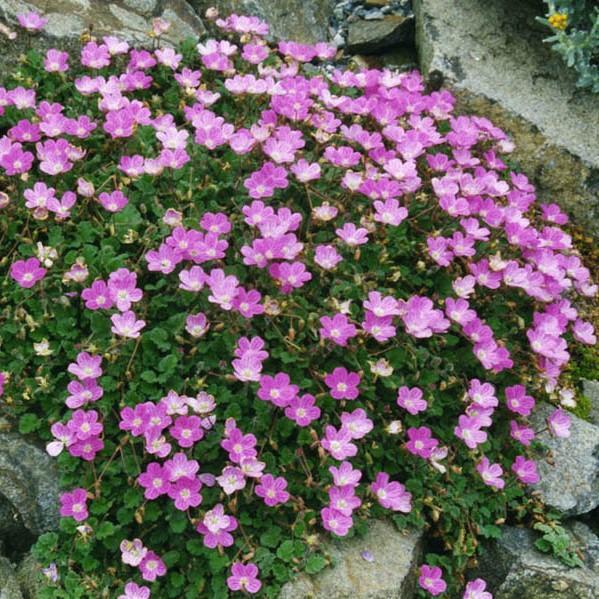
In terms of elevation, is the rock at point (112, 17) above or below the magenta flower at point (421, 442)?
above

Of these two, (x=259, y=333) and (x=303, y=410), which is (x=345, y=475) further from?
(x=259, y=333)

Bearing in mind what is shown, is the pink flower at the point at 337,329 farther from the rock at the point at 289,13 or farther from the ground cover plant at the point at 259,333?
the rock at the point at 289,13

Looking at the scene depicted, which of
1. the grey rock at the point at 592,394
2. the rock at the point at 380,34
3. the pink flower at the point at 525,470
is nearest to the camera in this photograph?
the pink flower at the point at 525,470

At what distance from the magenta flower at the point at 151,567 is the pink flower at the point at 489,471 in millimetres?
1589

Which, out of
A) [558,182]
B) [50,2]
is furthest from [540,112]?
[50,2]

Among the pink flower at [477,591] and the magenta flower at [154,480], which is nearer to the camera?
the magenta flower at [154,480]

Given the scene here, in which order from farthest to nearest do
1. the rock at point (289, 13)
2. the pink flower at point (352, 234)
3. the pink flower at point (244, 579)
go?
the rock at point (289, 13) < the pink flower at point (352, 234) < the pink flower at point (244, 579)

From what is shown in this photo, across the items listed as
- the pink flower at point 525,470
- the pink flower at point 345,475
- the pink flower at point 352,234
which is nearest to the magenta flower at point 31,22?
the pink flower at point 352,234

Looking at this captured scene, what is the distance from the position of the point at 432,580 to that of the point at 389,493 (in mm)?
470

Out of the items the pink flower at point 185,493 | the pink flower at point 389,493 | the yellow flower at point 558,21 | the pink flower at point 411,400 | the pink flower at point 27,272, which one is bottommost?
the pink flower at point 185,493

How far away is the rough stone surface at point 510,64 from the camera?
5305mm

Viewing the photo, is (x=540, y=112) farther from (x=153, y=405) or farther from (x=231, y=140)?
(x=153, y=405)

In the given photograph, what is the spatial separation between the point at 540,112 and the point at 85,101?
124 inches

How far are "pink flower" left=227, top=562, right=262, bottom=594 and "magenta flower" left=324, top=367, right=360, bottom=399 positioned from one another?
33.7 inches
